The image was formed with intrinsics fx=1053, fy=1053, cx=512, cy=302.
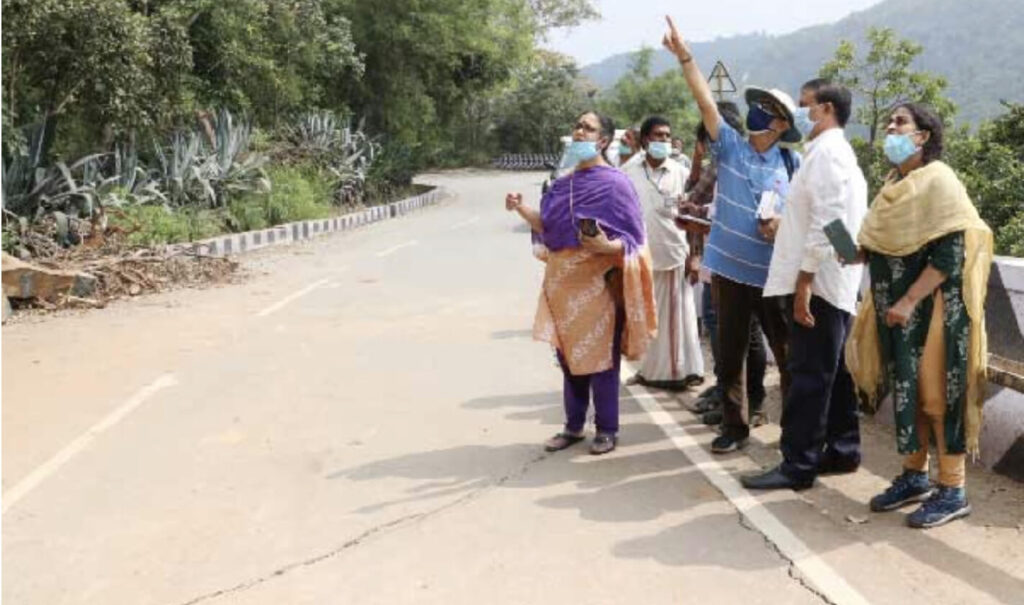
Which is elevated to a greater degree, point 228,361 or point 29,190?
point 29,190

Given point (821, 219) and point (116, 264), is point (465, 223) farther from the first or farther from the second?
point (821, 219)

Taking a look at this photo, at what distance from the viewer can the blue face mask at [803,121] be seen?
4829 millimetres

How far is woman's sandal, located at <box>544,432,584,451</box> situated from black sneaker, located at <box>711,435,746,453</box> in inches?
28.5

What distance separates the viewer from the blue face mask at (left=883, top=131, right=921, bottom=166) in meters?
4.23

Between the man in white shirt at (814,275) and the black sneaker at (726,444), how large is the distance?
537mm

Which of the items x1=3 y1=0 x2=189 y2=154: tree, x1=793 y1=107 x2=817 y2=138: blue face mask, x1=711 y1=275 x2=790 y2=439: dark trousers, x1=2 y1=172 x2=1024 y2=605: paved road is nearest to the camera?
x1=2 y1=172 x2=1024 y2=605: paved road

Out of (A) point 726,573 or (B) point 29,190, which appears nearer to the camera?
(A) point 726,573

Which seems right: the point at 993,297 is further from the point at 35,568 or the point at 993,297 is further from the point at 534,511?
the point at 35,568

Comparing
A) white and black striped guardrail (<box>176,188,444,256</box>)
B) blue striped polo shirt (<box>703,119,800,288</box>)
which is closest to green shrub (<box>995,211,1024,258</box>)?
blue striped polo shirt (<box>703,119,800,288</box>)

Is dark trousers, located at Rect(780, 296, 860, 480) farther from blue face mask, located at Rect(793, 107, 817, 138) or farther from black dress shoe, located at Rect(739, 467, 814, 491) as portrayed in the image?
blue face mask, located at Rect(793, 107, 817, 138)

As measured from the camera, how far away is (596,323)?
543cm

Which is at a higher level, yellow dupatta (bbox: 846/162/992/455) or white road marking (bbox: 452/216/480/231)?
yellow dupatta (bbox: 846/162/992/455)

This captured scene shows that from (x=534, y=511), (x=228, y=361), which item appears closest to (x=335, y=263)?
(x=228, y=361)

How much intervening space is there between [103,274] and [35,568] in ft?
24.6
